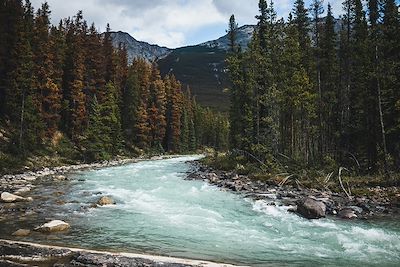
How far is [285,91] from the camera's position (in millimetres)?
33625

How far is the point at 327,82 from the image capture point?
36.6 metres

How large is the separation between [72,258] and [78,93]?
4487 cm

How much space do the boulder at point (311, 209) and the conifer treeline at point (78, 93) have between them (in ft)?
95.7

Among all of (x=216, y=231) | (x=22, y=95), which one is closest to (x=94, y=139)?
(x=22, y=95)

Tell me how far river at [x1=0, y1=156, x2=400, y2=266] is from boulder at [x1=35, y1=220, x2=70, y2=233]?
1.53ft

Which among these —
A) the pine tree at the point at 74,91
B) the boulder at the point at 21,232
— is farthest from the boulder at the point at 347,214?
the pine tree at the point at 74,91

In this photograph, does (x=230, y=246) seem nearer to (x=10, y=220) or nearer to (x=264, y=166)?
(x=10, y=220)

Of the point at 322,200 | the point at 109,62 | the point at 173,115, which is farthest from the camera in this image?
the point at 173,115

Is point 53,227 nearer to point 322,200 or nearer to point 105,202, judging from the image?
point 105,202

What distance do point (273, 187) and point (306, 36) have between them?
63.8 feet

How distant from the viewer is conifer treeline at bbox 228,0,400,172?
2684 cm

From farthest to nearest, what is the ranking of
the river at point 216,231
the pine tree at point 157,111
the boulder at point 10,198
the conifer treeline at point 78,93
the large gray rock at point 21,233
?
the pine tree at point 157,111 → the conifer treeline at point 78,93 → the boulder at point 10,198 → the large gray rock at point 21,233 → the river at point 216,231

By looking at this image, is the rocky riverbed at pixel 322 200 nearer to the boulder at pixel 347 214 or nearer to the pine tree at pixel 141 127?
the boulder at pixel 347 214

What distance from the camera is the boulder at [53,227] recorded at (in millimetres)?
13602
